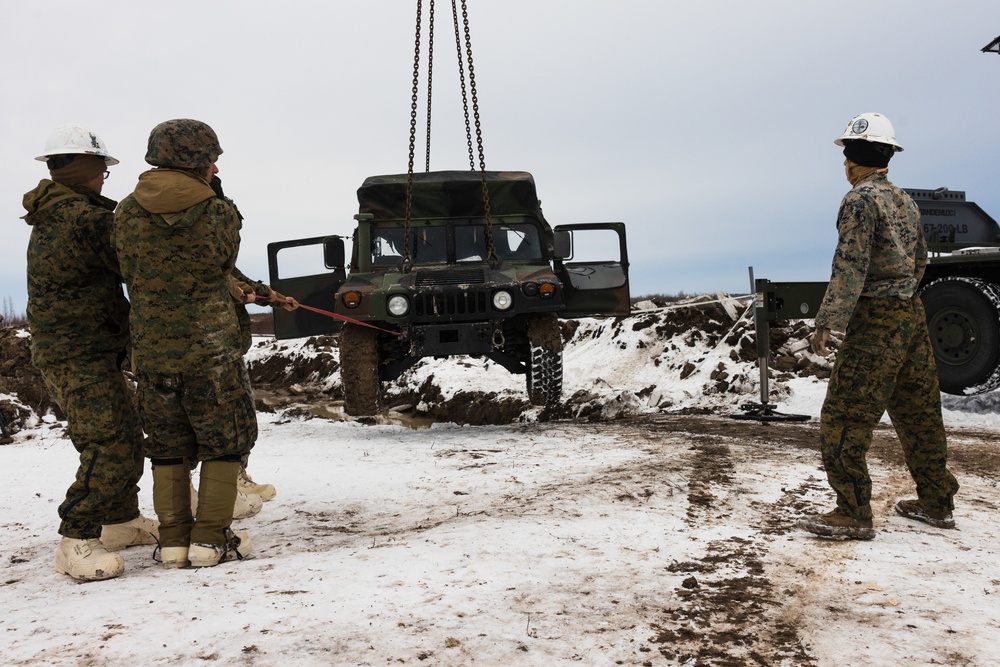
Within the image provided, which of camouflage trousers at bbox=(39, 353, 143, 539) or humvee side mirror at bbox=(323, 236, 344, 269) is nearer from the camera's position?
camouflage trousers at bbox=(39, 353, 143, 539)

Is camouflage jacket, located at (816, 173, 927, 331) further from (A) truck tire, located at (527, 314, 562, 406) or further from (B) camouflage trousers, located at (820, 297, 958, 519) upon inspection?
(A) truck tire, located at (527, 314, 562, 406)

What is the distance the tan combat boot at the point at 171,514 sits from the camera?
9.71ft

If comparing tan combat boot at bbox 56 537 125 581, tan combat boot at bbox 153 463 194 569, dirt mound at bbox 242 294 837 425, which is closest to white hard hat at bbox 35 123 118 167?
tan combat boot at bbox 153 463 194 569

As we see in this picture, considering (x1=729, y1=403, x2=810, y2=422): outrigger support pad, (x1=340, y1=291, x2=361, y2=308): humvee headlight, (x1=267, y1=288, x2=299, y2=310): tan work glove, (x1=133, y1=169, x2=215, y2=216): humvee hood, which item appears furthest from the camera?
(x1=729, y1=403, x2=810, y2=422): outrigger support pad

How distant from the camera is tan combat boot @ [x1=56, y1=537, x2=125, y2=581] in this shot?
284 cm

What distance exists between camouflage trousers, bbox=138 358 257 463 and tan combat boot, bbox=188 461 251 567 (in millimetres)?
61

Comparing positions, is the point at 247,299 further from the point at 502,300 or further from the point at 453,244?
the point at 453,244

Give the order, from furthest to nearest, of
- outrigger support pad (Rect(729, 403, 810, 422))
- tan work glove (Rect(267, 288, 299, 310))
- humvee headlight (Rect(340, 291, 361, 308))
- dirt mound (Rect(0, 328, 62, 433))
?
dirt mound (Rect(0, 328, 62, 433)), outrigger support pad (Rect(729, 403, 810, 422)), humvee headlight (Rect(340, 291, 361, 308)), tan work glove (Rect(267, 288, 299, 310))

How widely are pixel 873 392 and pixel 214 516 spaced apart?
2.94m

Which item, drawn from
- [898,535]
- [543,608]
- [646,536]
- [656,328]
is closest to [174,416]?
[543,608]

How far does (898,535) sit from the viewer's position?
3.24 m

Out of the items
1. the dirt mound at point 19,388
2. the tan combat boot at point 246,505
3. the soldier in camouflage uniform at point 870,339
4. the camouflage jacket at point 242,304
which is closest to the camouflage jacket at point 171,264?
the camouflage jacket at point 242,304

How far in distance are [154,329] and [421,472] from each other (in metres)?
2.45

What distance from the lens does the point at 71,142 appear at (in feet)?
9.87
